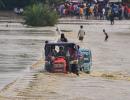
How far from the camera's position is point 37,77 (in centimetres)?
2330

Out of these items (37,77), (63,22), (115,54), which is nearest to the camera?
(37,77)

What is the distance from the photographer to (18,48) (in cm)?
3753

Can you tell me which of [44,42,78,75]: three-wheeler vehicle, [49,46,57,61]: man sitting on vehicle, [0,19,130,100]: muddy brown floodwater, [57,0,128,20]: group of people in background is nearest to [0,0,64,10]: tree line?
[57,0,128,20]: group of people in background

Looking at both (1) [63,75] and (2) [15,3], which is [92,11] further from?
(1) [63,75]

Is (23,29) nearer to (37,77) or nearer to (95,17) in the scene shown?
(95,17)

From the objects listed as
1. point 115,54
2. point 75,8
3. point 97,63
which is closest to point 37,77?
point 97,63

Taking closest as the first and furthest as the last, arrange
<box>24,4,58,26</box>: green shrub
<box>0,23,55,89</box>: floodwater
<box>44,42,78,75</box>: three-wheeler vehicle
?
<box>44,42,78,75</box>: three-wheeler vehicle
<box>0,23,55,89</box>: floodwater
<box>24,4,58,26</box>: green shrub

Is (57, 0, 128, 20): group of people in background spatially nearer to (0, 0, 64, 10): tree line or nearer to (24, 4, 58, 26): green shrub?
(0, 0, 64, 10): tree line

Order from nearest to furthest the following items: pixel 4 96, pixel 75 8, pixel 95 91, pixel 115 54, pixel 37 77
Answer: pixel 4 96
pixel 95 91
pixel 37 77
pixel 115 54
pixel 75 8

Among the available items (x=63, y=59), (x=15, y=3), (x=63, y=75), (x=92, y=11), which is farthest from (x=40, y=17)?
(x=63, y=75)

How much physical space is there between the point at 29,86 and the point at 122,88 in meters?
2.73

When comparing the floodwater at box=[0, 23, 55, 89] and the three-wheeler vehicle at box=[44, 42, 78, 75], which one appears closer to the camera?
the three-wheeler vehicle at box=[44, 42, 78, 75]

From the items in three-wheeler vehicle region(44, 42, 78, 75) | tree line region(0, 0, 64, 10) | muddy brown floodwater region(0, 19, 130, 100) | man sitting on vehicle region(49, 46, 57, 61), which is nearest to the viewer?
muddy brown floodwater region(0, 19, 130, 100)

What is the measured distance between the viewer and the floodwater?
84.4 ft
